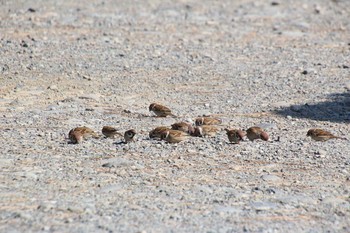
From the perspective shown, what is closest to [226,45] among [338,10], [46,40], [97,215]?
[46,40]

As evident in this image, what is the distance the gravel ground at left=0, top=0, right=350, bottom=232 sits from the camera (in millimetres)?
8219

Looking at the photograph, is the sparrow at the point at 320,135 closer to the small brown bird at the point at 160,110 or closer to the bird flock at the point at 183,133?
the bird flock at the point at 183,133

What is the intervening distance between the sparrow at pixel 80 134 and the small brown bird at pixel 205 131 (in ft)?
3.70

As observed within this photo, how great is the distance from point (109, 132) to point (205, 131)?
110 cm

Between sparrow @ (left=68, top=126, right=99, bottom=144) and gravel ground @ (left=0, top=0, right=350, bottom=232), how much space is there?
0.47ft

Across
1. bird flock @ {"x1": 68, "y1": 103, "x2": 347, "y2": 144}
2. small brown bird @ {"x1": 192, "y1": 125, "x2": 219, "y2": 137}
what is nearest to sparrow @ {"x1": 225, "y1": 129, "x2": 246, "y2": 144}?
bird flock @ {"x1": 68, "y1": 103, "x2": 347, "y2": 144}

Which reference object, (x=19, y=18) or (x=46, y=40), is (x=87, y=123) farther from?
(x=19, y=18)

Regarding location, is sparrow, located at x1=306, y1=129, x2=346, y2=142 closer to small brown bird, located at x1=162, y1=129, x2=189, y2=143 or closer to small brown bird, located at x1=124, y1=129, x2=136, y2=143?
small brown bird, located at x1=162, y1=129, x2=189, y2=143

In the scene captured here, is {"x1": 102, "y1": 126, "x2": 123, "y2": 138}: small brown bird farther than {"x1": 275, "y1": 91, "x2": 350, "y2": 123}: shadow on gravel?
No

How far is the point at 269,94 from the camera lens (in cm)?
1327

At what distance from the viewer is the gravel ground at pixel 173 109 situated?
27.0 feet

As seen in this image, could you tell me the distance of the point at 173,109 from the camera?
12.4 meters

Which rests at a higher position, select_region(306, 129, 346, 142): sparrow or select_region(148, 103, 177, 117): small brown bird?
select_region(306, 129, 346, 142): sparrow

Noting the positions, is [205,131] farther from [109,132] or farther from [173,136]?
[109,132]
